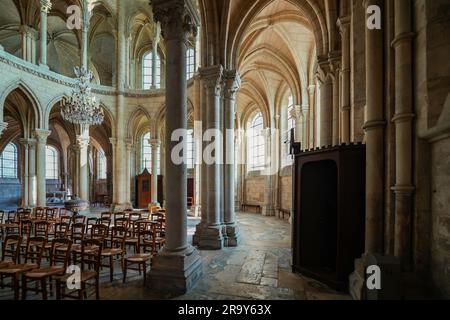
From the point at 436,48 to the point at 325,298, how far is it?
4.05 m

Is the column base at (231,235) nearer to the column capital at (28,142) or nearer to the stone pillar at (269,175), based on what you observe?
the stone pillar at (269,175)

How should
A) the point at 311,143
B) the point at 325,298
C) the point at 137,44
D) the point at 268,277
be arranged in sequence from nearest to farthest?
1. the point at 325,298
2. the point at 268,277
3. the point at 311,143
4. the point at 137,44

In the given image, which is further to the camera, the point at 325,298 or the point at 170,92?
the point at 170,92

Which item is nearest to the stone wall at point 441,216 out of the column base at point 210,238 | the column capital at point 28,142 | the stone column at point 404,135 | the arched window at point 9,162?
the stone column at point 404,135

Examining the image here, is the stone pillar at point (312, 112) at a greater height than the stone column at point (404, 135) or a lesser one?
greater

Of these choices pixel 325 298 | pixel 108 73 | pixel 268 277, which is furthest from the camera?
pixel 108 73

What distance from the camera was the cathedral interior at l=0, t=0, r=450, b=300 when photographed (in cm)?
360

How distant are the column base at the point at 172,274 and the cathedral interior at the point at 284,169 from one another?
2 centimetres

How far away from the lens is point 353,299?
170 inches

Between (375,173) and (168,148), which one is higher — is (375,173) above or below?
below

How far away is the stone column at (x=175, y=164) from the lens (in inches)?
183

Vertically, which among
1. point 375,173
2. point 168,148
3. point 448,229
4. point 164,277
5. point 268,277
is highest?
point 168,148
